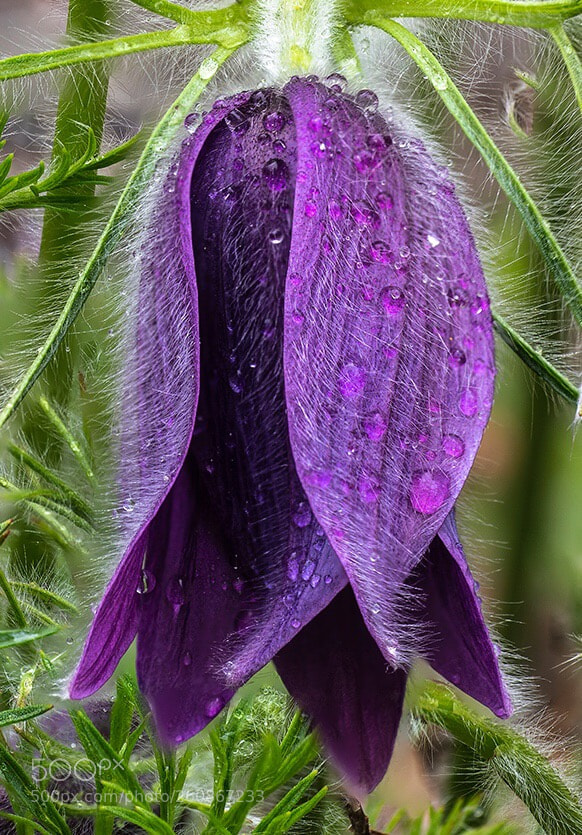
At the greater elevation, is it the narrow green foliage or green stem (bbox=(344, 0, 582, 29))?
green stem (bbox=(344, 0, 582, 29))

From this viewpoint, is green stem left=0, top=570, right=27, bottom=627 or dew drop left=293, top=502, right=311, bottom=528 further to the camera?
green stem left=0, top=570, right=27, bottom=627

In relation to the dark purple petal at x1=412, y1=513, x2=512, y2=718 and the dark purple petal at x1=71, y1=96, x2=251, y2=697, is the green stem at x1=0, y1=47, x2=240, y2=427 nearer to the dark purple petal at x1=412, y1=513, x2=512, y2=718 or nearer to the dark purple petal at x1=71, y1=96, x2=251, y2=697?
the dark purple petal at x1=71, y1=96, x2=251, y2=697

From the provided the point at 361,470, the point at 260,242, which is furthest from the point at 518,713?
the point at 260,242

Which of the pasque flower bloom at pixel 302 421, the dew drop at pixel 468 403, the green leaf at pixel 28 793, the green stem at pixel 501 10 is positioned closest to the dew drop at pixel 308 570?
the pasque flower bloom at pixel 302 421

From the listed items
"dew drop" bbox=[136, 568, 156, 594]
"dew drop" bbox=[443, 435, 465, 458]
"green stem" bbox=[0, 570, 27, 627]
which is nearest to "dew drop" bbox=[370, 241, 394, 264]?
"dew drop" bbox=[443, 435, 465, 458]

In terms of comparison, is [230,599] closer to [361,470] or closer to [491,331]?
[361,470]

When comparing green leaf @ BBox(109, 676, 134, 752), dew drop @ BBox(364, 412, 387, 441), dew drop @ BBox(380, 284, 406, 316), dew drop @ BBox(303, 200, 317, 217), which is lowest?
green leaf @ BBox(109, 676, 134, 752)
